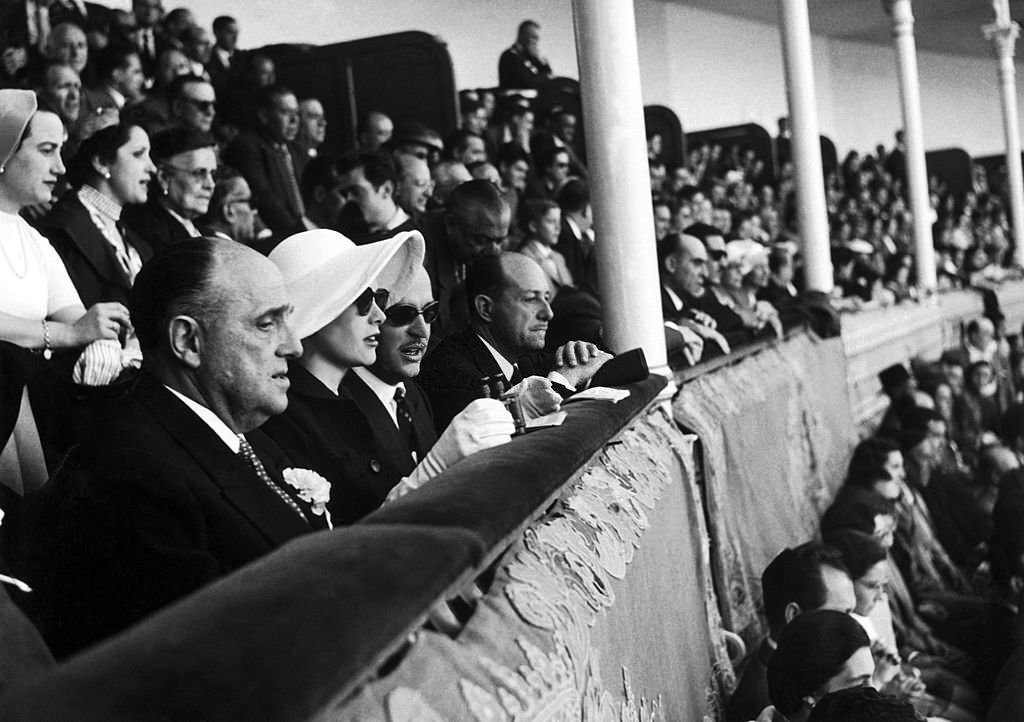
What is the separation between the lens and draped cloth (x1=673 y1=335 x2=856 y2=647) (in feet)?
15.9

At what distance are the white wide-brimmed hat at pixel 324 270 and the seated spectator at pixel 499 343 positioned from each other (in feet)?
2.67

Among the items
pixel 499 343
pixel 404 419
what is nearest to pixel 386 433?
pixel 404 419

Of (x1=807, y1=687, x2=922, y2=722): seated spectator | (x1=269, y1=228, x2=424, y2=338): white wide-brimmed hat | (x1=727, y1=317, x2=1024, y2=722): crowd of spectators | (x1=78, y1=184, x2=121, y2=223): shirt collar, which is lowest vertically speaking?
(x1=727, y1=317, x2=1024, y2=722): crowd of spectators

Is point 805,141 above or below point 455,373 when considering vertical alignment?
above

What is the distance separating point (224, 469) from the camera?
7.22ft

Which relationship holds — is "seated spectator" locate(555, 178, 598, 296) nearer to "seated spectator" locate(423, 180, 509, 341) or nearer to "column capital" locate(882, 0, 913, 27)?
"seated spectator" locate(423, 180, 509, 341)

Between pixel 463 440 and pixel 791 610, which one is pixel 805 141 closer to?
pixel 791 610

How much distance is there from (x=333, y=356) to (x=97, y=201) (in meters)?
1.65

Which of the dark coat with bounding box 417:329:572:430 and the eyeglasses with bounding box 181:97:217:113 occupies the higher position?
the eyeglasses with bounding box 181:97:217:113

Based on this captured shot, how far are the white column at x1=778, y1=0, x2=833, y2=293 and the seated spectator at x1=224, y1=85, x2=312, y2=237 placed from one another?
365 cm

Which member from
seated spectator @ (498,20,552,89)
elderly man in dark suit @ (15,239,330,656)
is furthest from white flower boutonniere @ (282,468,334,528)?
seated spectator @ (498,20,552,89)

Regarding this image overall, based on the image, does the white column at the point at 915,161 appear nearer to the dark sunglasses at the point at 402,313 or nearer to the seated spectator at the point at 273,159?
the seated spectator at the point at 273,159

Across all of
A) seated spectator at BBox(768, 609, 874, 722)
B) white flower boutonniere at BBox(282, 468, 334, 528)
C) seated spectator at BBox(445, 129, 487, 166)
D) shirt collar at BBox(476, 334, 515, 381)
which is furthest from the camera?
seated spectator at BBox(445, 129, 487, 166)

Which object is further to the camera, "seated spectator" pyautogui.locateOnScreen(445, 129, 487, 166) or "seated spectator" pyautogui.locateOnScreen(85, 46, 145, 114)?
"seated spectator" pyautogui.locateOnScreen(445, 129, 487, 166)
